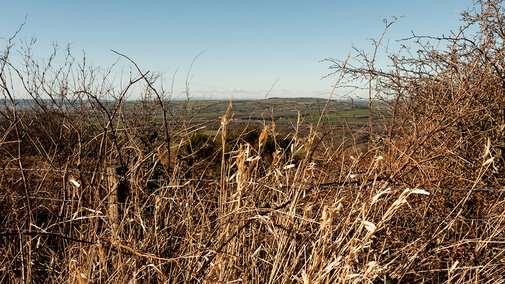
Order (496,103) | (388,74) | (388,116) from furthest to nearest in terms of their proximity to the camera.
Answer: (388,116)
(388,74)
(496,103)

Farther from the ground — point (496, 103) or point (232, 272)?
point (496, 103)

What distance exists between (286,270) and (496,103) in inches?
105

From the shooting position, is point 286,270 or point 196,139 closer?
point 286,270

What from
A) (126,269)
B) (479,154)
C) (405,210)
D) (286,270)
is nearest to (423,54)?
(479,154)

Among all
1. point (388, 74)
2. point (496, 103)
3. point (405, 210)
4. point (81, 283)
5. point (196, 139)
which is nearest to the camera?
point (81, 283)

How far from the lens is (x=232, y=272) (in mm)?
1428

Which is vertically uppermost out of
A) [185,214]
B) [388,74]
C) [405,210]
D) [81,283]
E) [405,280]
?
[388,74]

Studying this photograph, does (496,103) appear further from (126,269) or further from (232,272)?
(126,269)

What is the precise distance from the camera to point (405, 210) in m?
2.45

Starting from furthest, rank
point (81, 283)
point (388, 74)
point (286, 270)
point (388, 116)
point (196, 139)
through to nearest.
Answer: point (196, 139) → point (388, 116) → point (388, 74) → point (286, 270) → point (81, 283)

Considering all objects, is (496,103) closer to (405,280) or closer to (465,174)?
(465,174)

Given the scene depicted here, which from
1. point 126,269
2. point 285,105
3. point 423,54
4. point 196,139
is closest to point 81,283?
point 126,269

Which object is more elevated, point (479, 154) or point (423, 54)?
point (423, 54)

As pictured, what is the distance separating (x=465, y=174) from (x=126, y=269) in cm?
285
